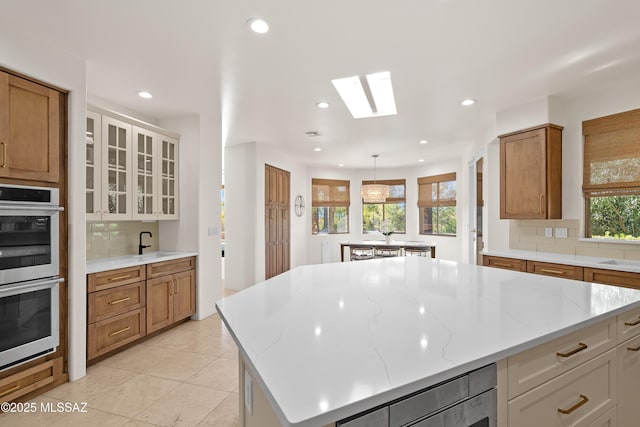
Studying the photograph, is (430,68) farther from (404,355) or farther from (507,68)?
(404,355)

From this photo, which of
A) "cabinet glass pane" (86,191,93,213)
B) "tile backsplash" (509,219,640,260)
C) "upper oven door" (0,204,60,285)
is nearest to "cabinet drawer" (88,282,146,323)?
"upper oven door" (0,204,60,285)

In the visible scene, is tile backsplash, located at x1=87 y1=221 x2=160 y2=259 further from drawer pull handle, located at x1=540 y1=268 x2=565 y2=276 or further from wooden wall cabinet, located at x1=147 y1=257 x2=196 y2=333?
drawer pull handle, located at x1=540 y1=268 x2=565 y2=276

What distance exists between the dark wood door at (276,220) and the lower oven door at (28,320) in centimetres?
372

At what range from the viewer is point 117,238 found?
146 inches

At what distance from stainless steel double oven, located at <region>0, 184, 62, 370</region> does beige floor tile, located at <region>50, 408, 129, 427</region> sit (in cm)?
51

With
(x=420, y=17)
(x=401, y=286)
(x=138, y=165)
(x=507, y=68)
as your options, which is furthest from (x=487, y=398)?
(x=138, y=165)

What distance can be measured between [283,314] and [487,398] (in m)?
0.73

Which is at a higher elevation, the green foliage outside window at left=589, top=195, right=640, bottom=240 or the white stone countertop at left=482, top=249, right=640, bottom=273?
the green foliage outside window at left=589, top=195, right=640, bottom=240

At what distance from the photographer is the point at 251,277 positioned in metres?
5.65

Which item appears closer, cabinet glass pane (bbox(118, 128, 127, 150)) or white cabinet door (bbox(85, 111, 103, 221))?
white cabinet door (bbox(85, 111, 103, 221))

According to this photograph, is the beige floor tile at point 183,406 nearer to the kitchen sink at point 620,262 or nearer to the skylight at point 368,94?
the skylight at point 368,94

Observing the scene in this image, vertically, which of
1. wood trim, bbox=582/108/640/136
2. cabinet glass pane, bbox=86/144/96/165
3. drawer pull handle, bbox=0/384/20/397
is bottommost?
drawer pull handle, bbox=0/384/20/397

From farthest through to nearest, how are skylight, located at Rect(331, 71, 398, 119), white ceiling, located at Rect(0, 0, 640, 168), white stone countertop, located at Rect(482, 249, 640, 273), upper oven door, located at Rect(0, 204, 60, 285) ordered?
skylight, located at Rect(331, 71, 398, 119), white stone countertop, located at Rect(482, 249, 640, 273), upper oven door, located at Rect(0, 204, 60, 285), white ceiling, located at Rect(0, 0, 640, 168)

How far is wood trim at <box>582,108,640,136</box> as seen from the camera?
312cm
